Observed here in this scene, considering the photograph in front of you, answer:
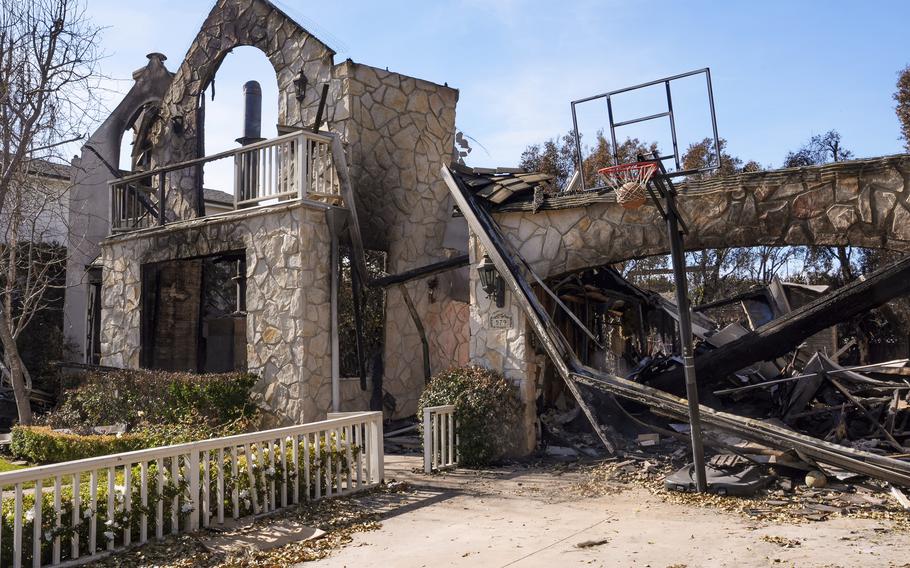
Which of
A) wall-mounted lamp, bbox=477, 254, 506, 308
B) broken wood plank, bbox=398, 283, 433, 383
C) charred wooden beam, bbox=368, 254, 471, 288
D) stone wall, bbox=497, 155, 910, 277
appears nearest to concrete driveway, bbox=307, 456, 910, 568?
wall-mounted lamp, bbox=477, 254, 506, 308

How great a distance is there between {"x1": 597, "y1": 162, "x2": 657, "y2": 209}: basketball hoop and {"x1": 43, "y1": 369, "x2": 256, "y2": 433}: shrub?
6.83m

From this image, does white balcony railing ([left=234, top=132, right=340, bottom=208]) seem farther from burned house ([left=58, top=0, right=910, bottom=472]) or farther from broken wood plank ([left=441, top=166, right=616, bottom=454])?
broken wood plank ([left=441, top=166, right=616, bottom=454])

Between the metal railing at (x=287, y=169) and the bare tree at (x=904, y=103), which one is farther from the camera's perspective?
the bare tree at (x=904, y=103)

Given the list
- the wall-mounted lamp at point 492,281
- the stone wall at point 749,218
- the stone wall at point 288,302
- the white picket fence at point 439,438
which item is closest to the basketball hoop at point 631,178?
the stone wall at point 749,218

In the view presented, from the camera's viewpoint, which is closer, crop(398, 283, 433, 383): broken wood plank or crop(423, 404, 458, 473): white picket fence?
crop(423, 404, 458, 473): white picket fence

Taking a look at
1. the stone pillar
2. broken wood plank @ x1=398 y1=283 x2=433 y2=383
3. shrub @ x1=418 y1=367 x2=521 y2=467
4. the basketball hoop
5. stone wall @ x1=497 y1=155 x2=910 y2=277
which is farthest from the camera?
broken wood plank @ x1=398 y1=283 x2=433 y2=383

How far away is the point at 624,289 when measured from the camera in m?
15.5

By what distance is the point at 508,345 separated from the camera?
11062 millimetres

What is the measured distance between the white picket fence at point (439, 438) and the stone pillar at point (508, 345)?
100 cm

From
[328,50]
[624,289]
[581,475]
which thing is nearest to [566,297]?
[624,289]

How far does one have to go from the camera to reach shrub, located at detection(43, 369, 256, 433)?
480 inches

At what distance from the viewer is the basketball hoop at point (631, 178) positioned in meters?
8.04

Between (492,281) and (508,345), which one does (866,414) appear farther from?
(492,281)

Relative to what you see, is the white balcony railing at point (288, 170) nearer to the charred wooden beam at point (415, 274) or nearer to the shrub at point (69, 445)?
the charred wooden beam at point (415, 274)
